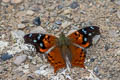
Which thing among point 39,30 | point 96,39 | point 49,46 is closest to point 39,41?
point 49,46

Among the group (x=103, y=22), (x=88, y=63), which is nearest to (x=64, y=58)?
(x=88, y=63)

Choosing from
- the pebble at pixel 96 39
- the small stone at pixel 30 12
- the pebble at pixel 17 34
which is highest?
the small stone at pixel 30 12

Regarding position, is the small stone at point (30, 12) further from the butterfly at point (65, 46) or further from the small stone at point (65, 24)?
the butterfly at point (65, 46)

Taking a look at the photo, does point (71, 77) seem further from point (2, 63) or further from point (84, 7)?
point (84, 7)

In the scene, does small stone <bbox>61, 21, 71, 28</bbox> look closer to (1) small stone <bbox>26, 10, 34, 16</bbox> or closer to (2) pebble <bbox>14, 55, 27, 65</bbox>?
(1) small stone <bbox>26, 10, 34, 16</bbox>

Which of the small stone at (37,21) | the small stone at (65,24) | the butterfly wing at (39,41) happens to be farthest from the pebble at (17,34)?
the small stone at (65,24)

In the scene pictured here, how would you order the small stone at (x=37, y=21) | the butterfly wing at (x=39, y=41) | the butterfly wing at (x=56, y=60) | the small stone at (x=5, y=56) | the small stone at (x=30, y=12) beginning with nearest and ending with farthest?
the butterfly wing at (x=56, y=60) < the butterfly wing at (x=39, y=41) < the small stone at (x=5, y=56) < the small stone at (x=37, y=21) < the small stone at (x=30, y=12)
